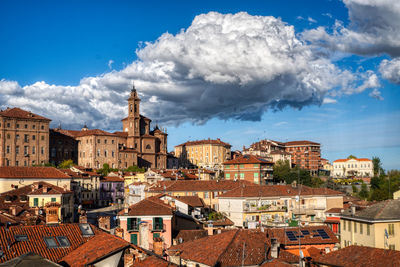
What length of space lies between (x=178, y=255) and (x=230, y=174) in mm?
74246

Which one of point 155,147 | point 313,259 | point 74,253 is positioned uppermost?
point 155,147

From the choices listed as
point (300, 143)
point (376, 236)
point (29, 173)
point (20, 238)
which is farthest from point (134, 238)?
point (300, 143)

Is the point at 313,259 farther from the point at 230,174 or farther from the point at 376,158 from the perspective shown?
the point at 376,158

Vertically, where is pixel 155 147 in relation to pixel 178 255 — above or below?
above

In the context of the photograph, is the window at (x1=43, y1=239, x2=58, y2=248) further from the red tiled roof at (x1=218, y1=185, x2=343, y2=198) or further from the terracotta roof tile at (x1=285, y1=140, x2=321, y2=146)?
the terracotta roof tile at (x1=285, y1=140, x2=321, y2=146)

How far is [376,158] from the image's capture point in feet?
450

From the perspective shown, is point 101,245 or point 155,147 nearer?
point 101,245

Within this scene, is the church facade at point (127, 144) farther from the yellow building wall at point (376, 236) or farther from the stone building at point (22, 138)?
the yellow building wall at point (376, 236)

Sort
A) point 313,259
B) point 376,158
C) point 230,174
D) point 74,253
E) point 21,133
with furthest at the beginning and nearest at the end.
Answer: point 376,158
point 21,133
point 230,174
point 313,259
point 74,253

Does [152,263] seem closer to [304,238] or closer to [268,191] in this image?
[304,238]

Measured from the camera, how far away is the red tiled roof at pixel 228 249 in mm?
26516

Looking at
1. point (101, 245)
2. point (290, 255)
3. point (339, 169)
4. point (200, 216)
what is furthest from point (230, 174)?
point (339, 169)

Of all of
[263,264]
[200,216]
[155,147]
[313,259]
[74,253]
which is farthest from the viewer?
[155,147]

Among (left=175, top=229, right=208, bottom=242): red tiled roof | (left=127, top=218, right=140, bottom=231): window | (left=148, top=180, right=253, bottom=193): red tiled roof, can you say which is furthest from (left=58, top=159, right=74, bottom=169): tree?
(left=175, top=229, right=208, bottom=242): red tiled roof
